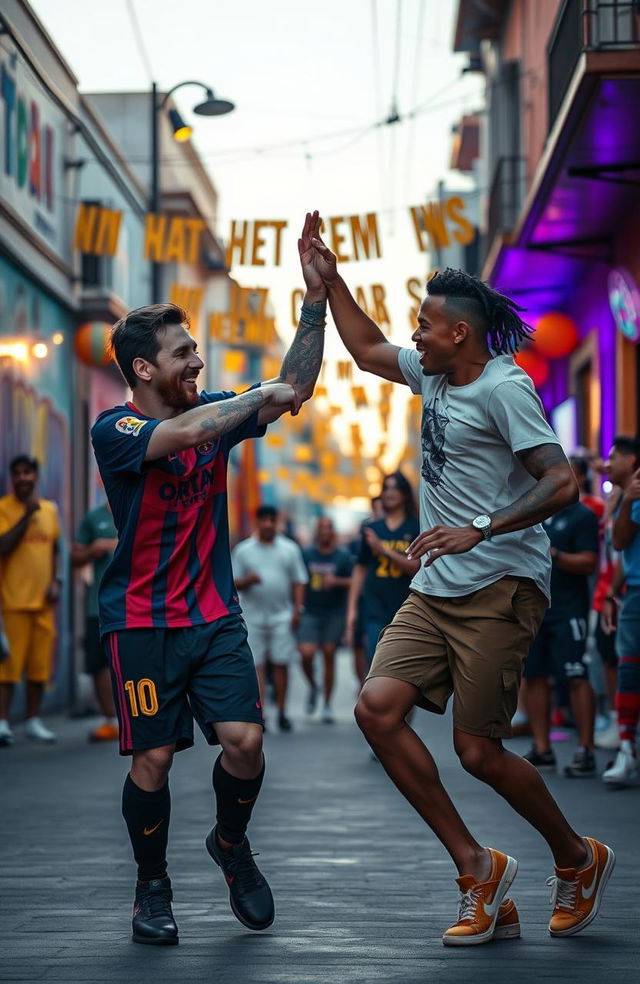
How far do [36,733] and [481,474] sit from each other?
7.99 meters

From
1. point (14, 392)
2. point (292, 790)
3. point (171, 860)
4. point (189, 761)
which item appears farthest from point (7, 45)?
point (171, 860)

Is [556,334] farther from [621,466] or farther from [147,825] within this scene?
[147,825]

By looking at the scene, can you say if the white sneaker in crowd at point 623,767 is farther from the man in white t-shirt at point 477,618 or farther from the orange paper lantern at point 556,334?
the orange paper lantern at point 556,334

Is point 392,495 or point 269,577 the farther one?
point 269,577

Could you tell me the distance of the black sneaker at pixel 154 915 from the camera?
4879 mm

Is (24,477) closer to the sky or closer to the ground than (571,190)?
closer to the ground

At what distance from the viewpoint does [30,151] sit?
601 inches

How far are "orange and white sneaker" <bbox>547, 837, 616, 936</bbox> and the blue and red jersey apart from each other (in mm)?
1358

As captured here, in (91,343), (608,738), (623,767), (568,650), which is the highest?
(91,343)

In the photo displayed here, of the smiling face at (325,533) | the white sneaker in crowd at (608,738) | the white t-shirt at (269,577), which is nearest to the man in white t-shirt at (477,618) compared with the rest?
the white sneaker in crowd at (608,738)

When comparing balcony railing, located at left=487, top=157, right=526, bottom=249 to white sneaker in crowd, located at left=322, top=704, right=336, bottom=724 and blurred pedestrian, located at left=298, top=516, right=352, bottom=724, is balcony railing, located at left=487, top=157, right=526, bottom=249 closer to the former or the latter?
blurred pedestrian, located at left=298, top=516, right=352, bottom=724

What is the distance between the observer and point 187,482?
5086mm

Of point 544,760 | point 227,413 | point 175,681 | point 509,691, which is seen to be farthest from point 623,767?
point 227,413

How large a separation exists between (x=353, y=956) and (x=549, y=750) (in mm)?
5295
